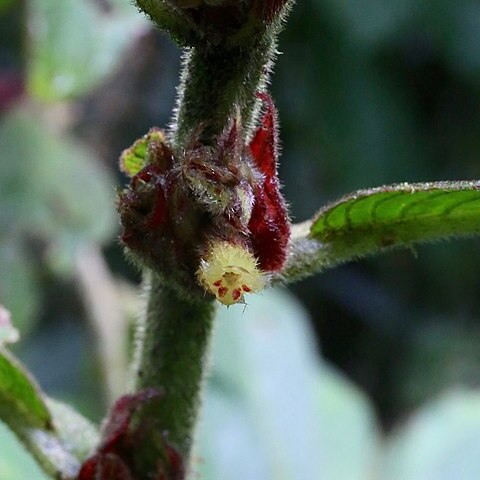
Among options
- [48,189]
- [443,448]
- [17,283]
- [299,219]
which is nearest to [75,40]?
[48,189]

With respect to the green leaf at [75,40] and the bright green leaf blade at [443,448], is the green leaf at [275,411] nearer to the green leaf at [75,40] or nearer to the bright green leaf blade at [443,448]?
the bright green leaf blade at [443,448]

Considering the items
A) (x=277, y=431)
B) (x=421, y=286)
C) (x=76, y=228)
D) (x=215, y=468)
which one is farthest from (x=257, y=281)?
(x=421, y=286)

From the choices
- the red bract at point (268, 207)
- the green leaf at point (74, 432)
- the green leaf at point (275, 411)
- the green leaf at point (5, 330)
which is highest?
the green leaf at point (275, 411)

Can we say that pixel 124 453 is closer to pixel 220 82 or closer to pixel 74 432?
→ pixel 74 432

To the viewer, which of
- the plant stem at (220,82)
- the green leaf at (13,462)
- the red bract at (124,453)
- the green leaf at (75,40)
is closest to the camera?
the plant stem at (220,82)

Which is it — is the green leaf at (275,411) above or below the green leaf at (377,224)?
above

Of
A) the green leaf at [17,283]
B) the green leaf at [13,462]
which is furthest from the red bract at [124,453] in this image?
the green leaf at [17,283]

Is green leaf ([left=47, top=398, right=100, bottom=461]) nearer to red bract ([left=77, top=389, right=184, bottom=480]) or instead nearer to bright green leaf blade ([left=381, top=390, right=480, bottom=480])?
red bract ([left=77, top=389, right=184, bottom=480])

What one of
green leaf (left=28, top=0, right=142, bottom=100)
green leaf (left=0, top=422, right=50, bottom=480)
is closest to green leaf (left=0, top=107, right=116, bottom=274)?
green leaf (left=28, top=0, right=142, bottom=100)
